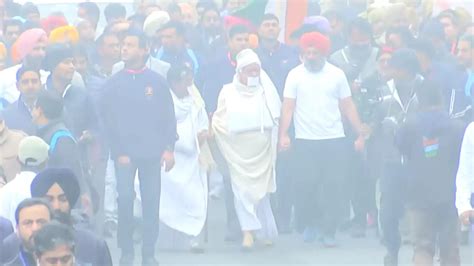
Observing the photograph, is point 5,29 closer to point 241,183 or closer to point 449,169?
point 241,183

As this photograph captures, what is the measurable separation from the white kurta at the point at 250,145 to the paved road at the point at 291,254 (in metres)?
→ 0.25

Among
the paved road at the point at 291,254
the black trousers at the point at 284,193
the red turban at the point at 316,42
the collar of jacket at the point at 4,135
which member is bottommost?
the paved road at the point at 291,254

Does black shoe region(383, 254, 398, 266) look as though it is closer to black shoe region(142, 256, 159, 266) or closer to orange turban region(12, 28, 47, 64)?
black shoe region(142, 256, 159, 266)

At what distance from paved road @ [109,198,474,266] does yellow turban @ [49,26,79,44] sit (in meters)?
2.05

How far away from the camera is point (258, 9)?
1539cm

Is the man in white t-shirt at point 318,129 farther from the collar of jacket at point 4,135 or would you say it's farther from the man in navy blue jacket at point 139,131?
the collar of jacket at point 4,135

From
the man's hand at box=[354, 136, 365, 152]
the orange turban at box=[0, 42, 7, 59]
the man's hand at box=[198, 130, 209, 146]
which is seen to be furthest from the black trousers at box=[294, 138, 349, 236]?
the orange turban at box=[0, 42, 7, 59]

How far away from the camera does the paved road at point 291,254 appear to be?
1279 cm

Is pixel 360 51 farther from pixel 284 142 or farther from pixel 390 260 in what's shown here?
pixel 390 260

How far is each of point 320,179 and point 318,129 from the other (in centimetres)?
47

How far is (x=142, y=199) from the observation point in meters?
12.5

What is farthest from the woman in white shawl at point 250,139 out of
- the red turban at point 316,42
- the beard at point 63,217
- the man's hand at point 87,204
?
the beard at point 63,217

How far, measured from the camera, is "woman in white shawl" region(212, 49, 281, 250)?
13.2m

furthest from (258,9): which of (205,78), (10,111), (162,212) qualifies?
(10,111)
